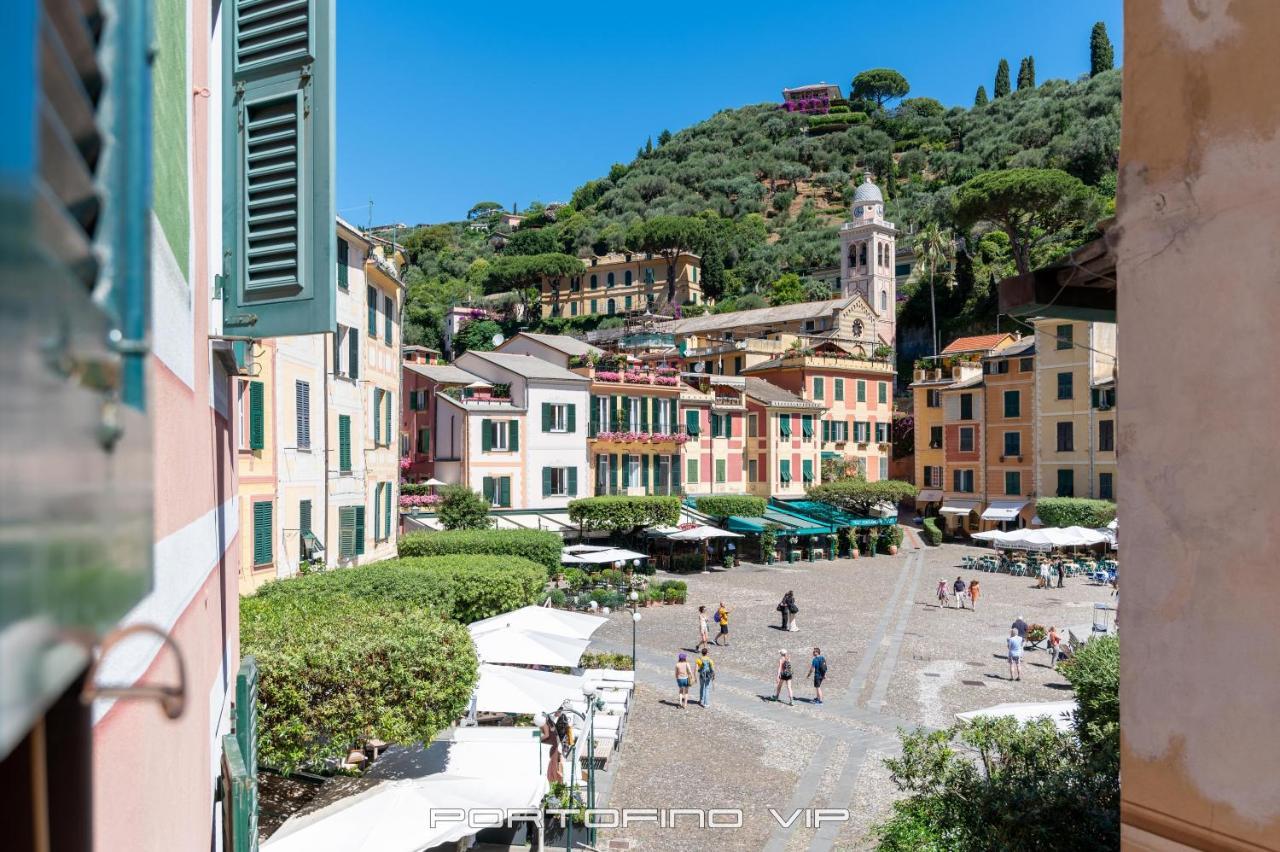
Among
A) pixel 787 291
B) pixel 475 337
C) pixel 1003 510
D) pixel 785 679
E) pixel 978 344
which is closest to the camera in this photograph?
pixel 785 679

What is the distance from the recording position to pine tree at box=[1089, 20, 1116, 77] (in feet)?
Result: 364

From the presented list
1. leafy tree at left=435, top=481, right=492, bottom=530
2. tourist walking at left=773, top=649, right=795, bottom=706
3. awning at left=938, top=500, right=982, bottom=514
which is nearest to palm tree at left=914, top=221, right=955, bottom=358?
awning at left=938, top=500, right=982, bottom=514

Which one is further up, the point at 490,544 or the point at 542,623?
the point at 490,544

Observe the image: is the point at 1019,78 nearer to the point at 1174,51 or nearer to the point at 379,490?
the point at 379,490

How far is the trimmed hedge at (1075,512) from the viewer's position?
147 ft

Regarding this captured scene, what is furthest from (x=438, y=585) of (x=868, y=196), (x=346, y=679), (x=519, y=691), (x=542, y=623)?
(x=868, y=196)

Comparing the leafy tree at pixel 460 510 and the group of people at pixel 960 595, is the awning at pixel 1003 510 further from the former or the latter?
the leafy tree at pixel 460 510

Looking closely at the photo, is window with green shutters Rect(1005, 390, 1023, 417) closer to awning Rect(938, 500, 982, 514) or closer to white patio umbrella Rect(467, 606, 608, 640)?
awning Rect(938, 500, 982, 514)

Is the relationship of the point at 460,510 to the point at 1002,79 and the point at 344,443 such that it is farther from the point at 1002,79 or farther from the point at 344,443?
the point at 1002,79

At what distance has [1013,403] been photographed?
169 ft

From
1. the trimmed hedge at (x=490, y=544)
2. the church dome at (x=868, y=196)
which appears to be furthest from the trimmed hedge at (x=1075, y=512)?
the church dome at (x=868, y=196)

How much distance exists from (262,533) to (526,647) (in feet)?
17.0

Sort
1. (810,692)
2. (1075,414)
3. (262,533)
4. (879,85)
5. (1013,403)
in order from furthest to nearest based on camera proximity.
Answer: (879,85) → (1013,403) → (1075,414) → (810,692) → (262,533)

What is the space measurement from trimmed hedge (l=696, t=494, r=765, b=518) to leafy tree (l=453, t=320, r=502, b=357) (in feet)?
131
